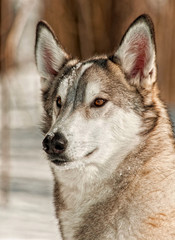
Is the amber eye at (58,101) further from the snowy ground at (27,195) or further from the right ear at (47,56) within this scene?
the snowy ground at (27,195)

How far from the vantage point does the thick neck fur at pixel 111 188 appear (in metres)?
3.61

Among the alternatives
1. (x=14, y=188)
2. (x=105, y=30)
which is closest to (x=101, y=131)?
(x=14, y=188)

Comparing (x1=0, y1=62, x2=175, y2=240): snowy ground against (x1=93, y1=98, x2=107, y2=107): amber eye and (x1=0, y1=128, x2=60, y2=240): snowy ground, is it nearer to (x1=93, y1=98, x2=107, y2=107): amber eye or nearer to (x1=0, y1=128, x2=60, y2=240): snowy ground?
(x1=0, y1=128, x2=60, y2=240): snowy ground

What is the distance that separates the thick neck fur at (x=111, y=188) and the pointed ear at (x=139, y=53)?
0.25 metres

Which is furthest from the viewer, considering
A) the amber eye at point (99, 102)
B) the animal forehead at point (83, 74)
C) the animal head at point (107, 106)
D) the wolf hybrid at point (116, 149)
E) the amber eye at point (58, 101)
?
the amber eye at point (58, 101)

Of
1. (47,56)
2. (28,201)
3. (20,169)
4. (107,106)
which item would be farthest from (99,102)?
(20,169)

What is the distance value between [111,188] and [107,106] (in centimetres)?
59

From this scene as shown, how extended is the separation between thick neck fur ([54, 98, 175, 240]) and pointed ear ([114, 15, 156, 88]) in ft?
0.81

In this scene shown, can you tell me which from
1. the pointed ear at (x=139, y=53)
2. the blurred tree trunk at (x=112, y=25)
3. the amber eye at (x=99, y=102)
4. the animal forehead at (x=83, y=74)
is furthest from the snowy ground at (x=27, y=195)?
the blurred tree trunk at (x=112, y=25)

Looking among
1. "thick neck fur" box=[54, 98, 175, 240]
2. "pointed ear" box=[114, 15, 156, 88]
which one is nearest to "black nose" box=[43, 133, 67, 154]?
"thick neck fur" box=[54, 98, 175, 240]

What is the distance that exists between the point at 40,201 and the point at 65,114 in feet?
10.2

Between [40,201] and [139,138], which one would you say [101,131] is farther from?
[40,201]

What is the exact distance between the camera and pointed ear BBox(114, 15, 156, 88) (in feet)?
12.2

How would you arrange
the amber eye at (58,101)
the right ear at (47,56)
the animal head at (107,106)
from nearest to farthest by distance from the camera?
the animal head at (107,106), the amber eye at (58,101), the right ear at (47,56)
